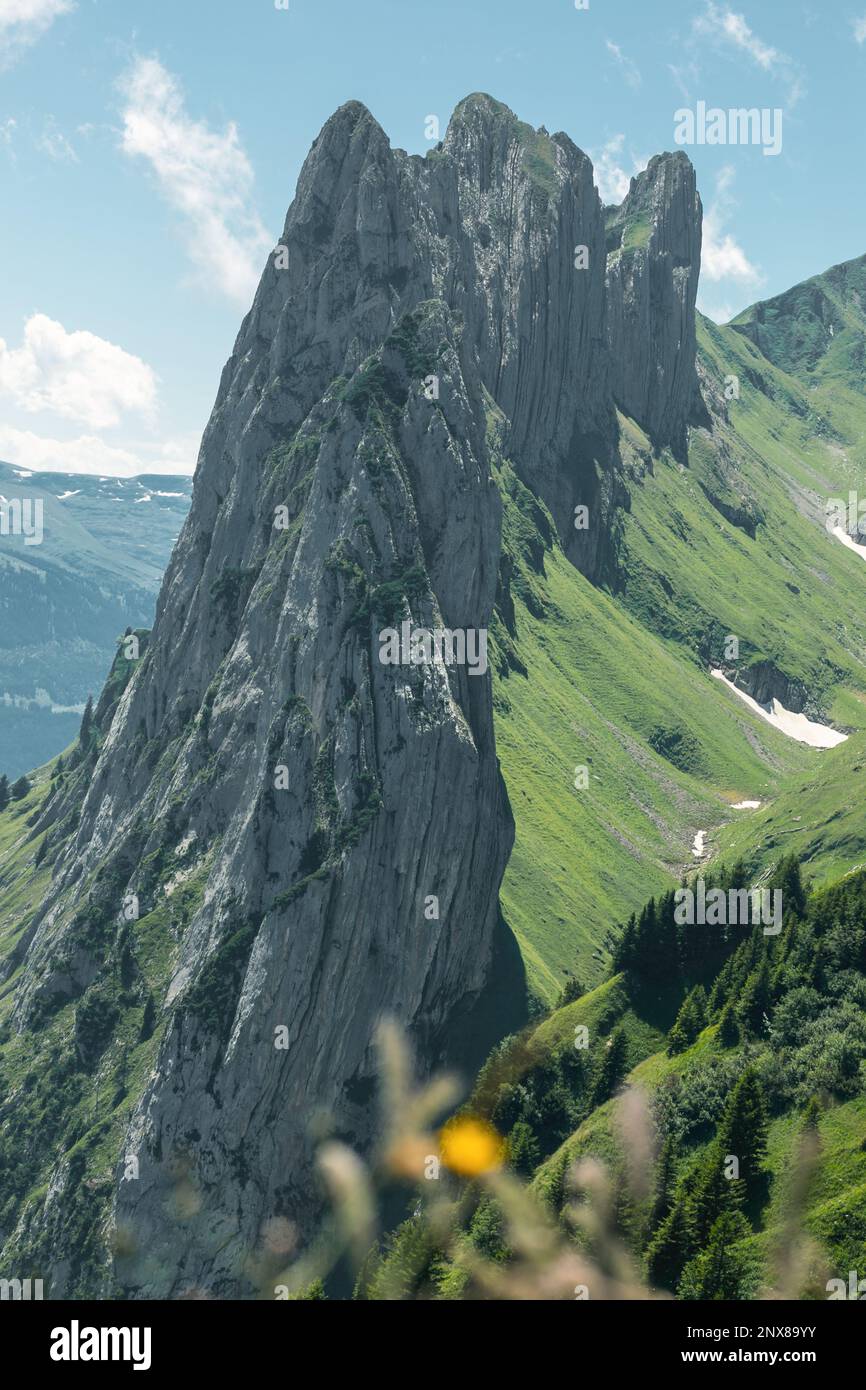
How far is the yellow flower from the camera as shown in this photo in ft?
323

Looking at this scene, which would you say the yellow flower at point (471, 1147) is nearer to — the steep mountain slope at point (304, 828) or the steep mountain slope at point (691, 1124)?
the steep mountain slope at point (691, 1124)

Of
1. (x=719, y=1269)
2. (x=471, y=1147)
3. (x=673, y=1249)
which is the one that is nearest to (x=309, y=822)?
(x=471, y=1147)

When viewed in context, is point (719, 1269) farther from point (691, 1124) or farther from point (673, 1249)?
point (691, 1124)

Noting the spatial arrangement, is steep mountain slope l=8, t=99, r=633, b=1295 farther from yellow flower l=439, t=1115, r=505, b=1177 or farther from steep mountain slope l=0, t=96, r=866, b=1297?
yellow flower l=439, t=1115, r=505, b=1177

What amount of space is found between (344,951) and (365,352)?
102m

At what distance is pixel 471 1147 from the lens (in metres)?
103

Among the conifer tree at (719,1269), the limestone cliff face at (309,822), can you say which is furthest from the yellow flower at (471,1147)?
the conifer tree at (719,1269)

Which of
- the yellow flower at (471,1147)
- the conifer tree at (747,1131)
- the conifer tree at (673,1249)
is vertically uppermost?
the conifer tree at (747,1131)

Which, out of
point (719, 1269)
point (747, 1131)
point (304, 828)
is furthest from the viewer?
point (304, 828)

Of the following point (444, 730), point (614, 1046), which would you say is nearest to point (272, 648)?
point (444, 730)

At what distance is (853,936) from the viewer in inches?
3593

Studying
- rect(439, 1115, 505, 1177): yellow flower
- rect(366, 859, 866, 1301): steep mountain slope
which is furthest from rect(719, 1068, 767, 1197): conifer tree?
rect(439, 1115, 505, 1177): yellow flower

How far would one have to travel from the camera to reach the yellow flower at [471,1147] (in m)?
98.3

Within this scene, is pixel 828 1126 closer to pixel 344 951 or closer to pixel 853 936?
pixel 853 936
